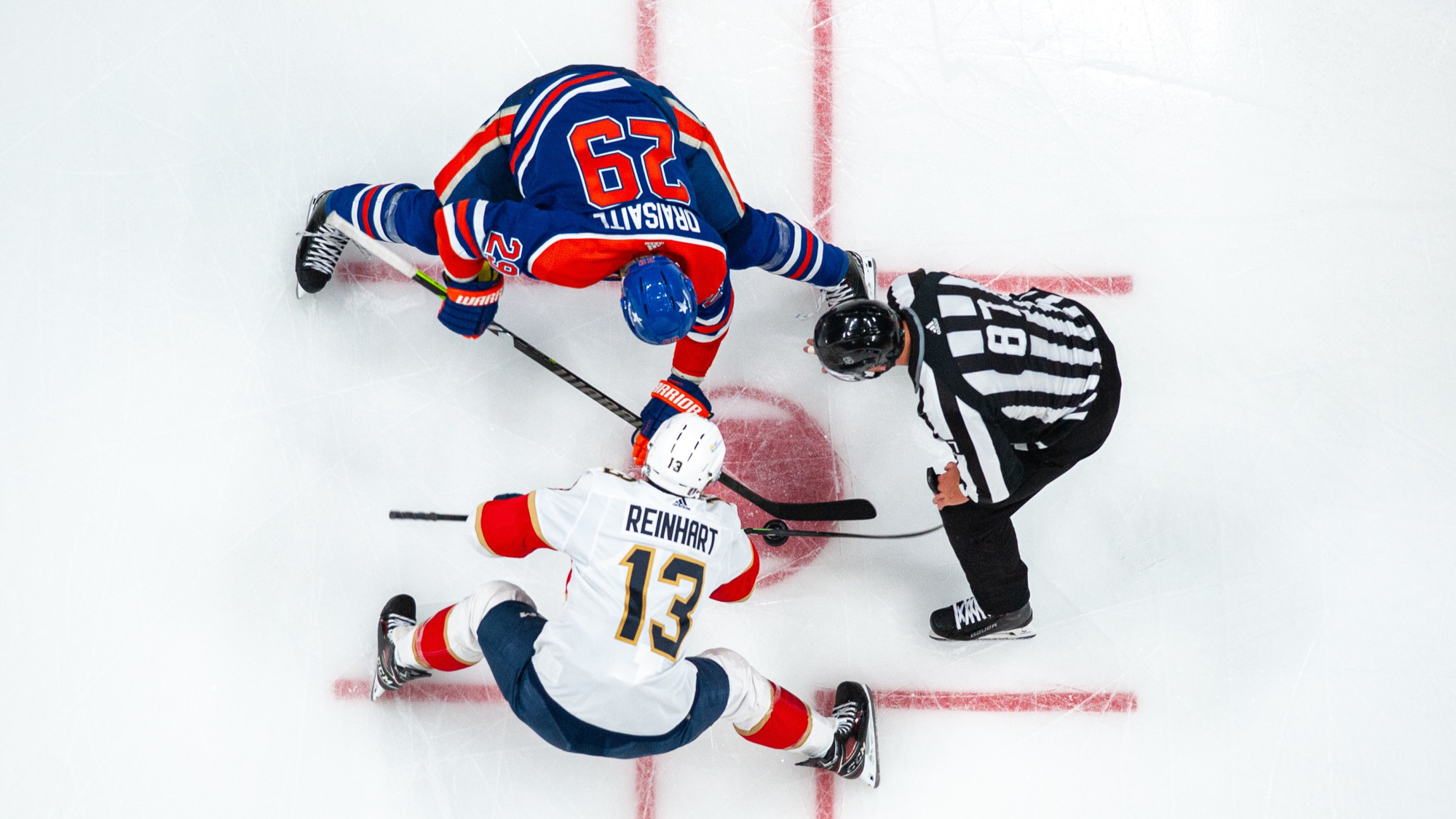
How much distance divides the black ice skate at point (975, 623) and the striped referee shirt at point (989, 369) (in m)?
0.70

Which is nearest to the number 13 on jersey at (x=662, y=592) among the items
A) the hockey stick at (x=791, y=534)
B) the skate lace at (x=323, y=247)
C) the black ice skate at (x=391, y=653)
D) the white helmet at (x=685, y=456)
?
the white helmet at (x=685, y=456)

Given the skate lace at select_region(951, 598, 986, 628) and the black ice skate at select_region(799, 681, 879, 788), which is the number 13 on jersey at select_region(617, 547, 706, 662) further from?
the skate lace at select_region(951, 598, 986, 628)

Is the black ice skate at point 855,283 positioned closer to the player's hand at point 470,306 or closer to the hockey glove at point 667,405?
the hockey glove at point 667,405

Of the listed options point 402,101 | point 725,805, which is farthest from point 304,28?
point 725,805

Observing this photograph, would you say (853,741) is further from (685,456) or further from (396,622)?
(396,622)

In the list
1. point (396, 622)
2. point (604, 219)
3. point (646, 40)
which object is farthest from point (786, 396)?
point (396, 622)

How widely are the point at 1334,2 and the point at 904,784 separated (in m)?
3.74

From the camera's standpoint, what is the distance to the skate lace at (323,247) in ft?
11.2

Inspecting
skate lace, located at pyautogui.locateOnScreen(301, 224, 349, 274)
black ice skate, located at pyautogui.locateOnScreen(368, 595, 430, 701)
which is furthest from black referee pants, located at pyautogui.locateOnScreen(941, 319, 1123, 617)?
skate lace, located at pyautogui.locateOnScreen(301, 224, 349, 274)

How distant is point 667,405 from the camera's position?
3180 mm

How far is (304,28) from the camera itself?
3688mm

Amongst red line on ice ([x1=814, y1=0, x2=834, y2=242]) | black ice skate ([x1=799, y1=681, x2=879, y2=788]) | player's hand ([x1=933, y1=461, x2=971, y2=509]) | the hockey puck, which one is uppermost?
red line on ice ([x1=814, y1=0, x2=834, y2=242])

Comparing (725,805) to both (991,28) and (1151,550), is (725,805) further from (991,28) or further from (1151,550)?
(991,28)

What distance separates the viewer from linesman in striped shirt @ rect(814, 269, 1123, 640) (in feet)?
8.40
